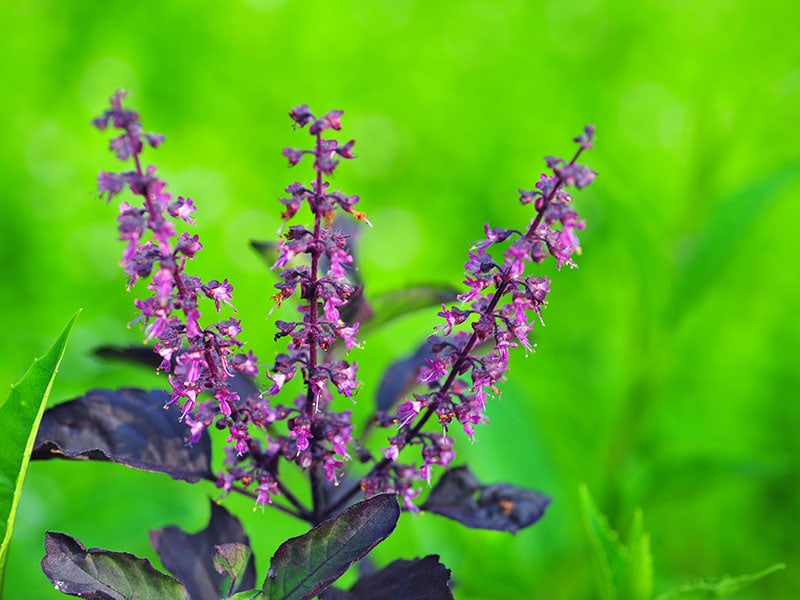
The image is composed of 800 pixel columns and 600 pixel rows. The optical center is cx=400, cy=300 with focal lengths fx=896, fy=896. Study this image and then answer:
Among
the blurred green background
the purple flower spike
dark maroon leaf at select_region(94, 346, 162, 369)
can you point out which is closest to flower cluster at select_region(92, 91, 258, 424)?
the purple flower spike

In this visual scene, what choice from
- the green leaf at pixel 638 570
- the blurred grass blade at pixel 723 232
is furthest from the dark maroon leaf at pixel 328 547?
the blurred grass blade at pixel 723 232

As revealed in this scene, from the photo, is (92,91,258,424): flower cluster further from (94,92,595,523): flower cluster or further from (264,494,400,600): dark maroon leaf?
(264,494,400,600): dark maroon leaf

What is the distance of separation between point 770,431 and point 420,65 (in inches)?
83.2

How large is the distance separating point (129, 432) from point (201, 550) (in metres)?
0.16

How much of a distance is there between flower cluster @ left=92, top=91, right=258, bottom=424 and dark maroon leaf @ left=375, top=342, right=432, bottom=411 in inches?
15.1

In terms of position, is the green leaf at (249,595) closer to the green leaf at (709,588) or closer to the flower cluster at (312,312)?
the flower cluster at (312,312)

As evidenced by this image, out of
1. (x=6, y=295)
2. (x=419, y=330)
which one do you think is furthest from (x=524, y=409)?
(x=6, y=295)

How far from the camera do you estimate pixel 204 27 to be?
3.85 metres

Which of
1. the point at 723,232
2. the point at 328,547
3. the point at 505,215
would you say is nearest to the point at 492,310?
the point at 328,547

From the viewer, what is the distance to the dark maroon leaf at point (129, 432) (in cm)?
99

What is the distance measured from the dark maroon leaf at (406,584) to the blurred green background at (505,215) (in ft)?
2.01

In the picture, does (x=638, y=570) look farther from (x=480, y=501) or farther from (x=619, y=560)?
(x=480, y=501)

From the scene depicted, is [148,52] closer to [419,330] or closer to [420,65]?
[420,65]

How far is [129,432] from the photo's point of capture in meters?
1.01
